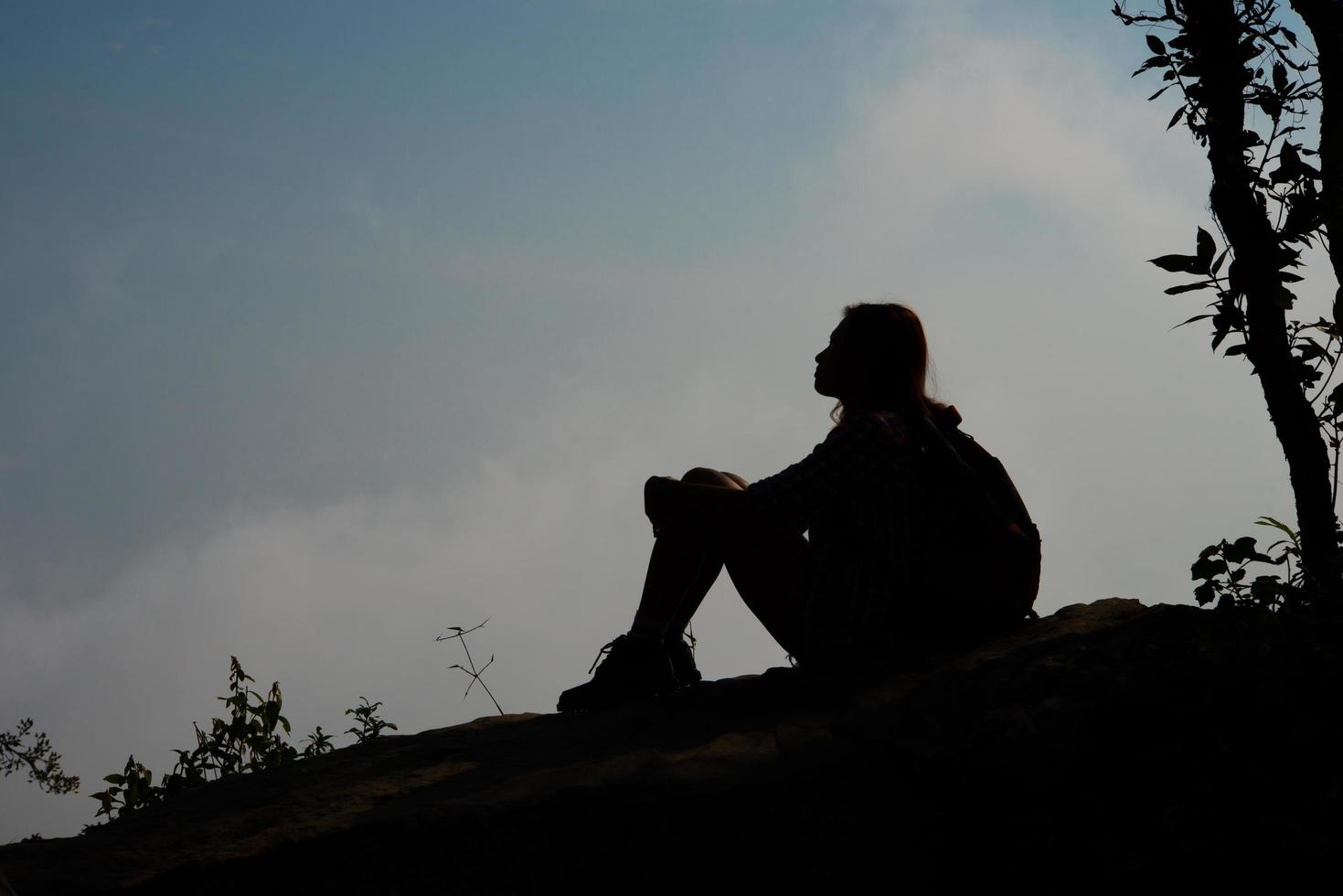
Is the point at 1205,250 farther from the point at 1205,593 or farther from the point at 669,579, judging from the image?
the point at 669,579

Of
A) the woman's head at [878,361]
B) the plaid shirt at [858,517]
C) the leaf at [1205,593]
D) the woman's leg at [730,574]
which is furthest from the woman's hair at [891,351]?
the leaf at [1205,593]

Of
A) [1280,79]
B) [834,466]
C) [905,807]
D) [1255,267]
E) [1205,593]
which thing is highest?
[1280,79]

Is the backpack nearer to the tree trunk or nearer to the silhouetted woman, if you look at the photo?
the silhouetted woman

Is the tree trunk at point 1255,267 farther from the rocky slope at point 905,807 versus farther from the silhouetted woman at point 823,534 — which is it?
the silhouetted woman at point 823,534

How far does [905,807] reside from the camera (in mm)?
3066

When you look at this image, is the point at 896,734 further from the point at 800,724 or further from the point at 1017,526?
the point at 1017,526

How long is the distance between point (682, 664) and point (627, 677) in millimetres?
240

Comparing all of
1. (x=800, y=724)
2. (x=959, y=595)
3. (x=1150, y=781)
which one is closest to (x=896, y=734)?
(x=800, y=724)

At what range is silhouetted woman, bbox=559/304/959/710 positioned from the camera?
3.87 meters

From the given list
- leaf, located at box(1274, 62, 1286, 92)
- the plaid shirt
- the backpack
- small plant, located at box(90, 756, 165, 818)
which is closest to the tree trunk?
leaf, located at box(1274, 62, 1286, 92)

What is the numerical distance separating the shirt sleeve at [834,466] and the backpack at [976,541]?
0.17 meters

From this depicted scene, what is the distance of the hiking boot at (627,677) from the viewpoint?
13.4ft

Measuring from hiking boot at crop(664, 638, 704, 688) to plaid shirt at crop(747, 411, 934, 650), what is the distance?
46cm

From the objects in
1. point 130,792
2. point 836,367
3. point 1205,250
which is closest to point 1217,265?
point 1205,250
